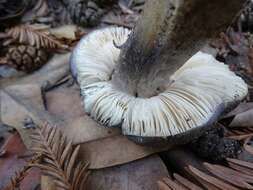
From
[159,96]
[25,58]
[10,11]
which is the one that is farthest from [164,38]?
[10,11]

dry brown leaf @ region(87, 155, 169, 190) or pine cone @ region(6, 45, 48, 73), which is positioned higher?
pine cone @ region(6, 45, 48, 73)

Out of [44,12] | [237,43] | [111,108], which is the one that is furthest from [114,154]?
[44,12]

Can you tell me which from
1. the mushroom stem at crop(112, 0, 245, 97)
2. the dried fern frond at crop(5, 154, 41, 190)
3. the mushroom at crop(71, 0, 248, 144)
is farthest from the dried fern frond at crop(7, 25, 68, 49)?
the dried fern frond at crop(5, 154, 41, 190)

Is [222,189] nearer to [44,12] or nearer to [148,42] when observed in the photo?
[148,42]

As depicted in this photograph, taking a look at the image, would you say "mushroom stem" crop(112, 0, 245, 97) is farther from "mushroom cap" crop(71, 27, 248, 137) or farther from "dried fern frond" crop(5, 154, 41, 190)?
"dried fern frond" crop(5, 154, 41, 190)

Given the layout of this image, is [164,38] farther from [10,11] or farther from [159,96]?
[10,11]

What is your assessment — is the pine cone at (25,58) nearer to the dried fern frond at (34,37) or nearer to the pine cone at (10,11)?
the dried fern frond at (34,37)

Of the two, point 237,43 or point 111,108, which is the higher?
point 237,43

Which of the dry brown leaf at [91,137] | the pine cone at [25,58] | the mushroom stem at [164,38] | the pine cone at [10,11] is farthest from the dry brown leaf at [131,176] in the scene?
the pine cone at [10,11]

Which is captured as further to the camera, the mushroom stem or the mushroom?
the mushroom
